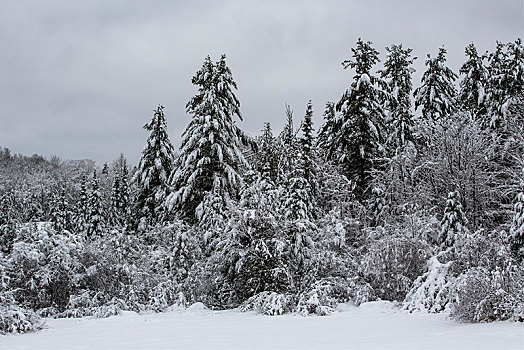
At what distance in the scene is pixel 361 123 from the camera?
80.2 ft

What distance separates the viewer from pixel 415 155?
2083 centimetres

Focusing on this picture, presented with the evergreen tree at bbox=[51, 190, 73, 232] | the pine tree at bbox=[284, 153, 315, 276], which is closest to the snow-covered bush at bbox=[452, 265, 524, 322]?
the pine tree at bbox=[284, 153, 315, 276]

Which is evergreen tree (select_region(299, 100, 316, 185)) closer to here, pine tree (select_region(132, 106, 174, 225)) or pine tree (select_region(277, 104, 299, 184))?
pine tree (select_region(277, 104, 299, 184))

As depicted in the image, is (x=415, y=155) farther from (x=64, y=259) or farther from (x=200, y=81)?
(x=64, y=259)

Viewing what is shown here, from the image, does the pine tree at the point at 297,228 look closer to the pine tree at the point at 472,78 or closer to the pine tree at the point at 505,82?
the pine tree at the point at 505,82

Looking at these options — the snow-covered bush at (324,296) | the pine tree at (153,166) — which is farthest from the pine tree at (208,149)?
the snow-covered bush at (324,296)

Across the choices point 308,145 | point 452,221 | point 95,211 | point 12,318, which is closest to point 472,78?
point 308,145

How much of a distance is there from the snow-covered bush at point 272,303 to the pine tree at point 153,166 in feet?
51.9

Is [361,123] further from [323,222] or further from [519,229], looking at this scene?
[519,229]

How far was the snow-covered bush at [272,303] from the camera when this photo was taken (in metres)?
11.8

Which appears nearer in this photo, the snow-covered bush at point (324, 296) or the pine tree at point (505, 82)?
the snow-covered bush at point (324, 296)

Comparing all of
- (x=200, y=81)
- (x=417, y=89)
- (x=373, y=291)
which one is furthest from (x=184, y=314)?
(x=417, y=89)

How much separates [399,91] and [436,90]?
2115 millimetres

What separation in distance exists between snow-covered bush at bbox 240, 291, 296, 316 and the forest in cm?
5
